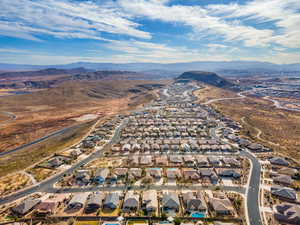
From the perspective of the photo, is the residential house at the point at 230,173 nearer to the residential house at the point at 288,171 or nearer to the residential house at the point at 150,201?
the residential house at the point at 288,171

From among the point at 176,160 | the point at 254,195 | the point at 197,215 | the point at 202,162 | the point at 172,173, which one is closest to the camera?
the point at 197,215

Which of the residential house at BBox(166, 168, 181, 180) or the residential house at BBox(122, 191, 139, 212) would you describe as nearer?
the residential house at BBox(122, 191, 139, 212)

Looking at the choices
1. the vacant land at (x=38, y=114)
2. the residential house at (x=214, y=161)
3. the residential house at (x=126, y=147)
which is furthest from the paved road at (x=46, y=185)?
the vacant land at (x=38, y=114)

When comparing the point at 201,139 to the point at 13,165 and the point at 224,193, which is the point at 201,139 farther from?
the point at 13,165

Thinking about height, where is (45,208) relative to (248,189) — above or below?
below

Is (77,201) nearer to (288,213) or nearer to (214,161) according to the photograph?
(214,161)

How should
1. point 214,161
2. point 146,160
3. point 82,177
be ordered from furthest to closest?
point 146,160, point 214,161, point 82,177

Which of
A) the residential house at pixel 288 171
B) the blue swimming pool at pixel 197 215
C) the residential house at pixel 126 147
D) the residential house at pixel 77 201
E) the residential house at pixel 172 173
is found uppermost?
the residential house at pixel 126 147

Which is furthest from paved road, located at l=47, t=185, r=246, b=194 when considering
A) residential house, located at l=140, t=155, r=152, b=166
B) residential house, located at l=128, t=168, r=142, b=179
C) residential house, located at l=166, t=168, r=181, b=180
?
residential house, located at l=140, t=155, r=152, b=166

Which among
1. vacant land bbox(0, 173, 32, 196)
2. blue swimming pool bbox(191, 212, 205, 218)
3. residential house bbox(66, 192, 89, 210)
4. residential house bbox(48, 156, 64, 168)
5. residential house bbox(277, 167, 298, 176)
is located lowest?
vacant land bbox(0, 173, 32, 196)

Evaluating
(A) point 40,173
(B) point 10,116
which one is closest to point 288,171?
(A) point 40,173

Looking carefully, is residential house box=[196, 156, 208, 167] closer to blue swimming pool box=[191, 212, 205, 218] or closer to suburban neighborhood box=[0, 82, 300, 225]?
suburban neighborhood box=[0, 82, 300, 225]
